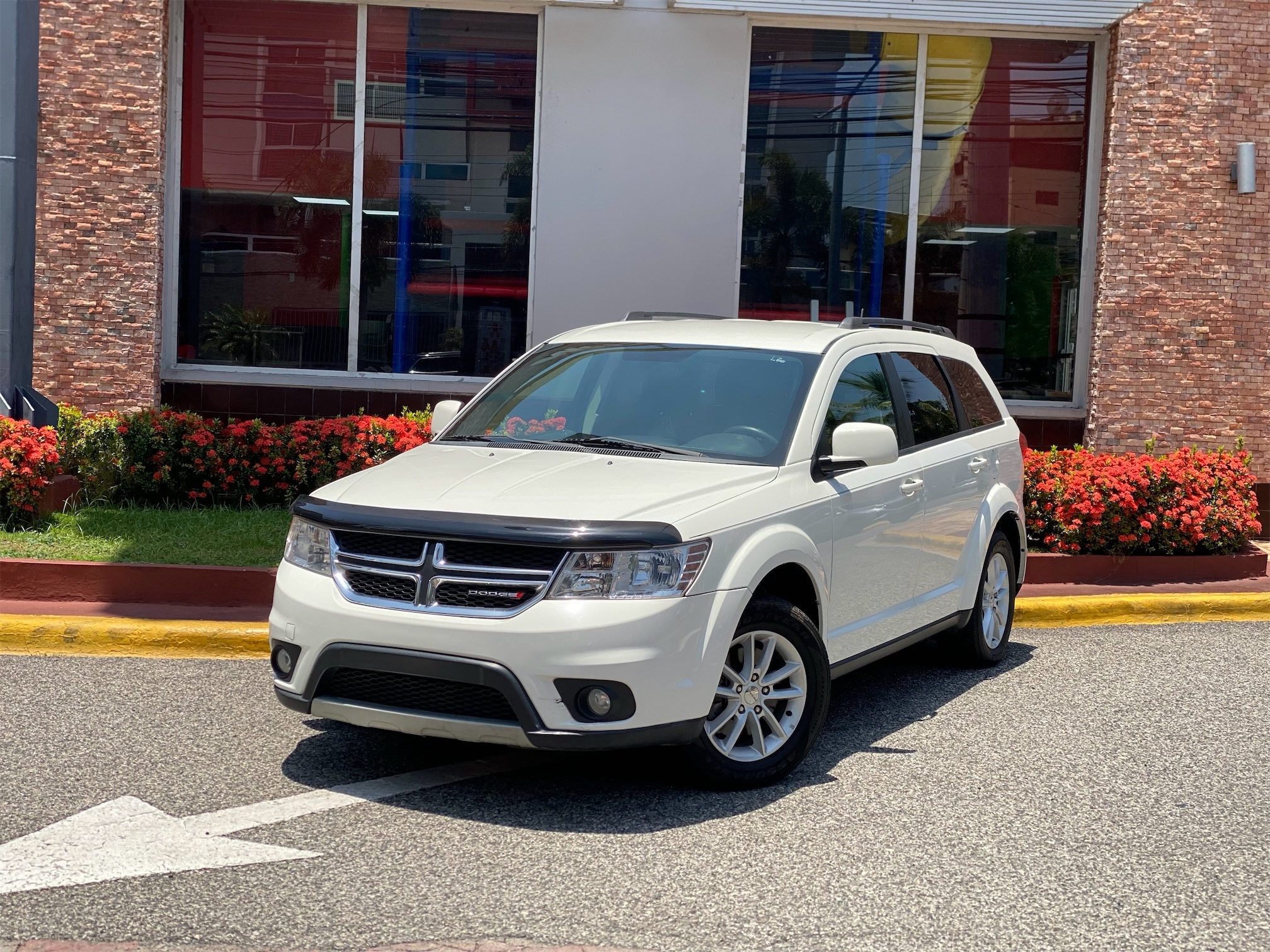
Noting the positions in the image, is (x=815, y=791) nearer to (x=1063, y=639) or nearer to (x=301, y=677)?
(x=301, y=677)

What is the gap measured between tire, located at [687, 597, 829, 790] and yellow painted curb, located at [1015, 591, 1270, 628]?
13.0 feet

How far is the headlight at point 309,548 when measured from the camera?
17.9 ft

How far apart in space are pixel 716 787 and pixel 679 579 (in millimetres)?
913

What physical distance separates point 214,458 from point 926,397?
540 centimetres

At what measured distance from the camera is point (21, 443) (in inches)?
359

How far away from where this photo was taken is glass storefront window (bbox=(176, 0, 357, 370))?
1281 cm

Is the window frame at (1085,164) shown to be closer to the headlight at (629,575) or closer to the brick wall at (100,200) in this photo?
the brick wall at (100,200)

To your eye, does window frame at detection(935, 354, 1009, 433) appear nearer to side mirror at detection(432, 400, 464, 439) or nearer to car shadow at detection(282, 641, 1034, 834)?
car shadow at detection(282, 641, 1034, 834)

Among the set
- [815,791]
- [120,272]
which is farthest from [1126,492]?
[120,272]

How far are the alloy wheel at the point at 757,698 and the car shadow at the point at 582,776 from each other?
192 mm

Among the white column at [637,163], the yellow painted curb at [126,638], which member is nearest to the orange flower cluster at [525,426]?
the yellow painted curb at [126,638]

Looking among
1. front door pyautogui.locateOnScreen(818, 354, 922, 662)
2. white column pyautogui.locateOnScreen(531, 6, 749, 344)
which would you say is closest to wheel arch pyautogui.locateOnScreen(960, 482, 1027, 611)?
front door pyautogui.locateOnScreen(818, 354, 922, 662)

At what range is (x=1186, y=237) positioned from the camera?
490 inches

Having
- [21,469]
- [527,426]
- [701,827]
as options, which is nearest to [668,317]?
[527,426]
